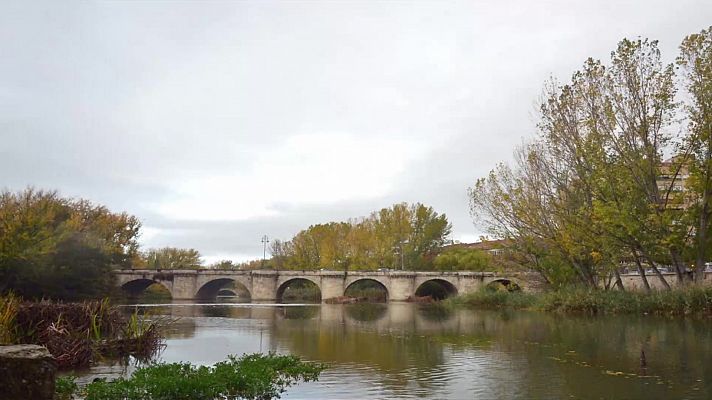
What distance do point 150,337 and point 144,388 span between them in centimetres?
804

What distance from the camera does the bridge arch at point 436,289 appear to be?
7418cm

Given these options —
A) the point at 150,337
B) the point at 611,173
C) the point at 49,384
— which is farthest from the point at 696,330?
the point at 49,384

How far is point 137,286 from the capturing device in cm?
8238

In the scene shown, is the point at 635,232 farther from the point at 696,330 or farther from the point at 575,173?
the point at 696,330

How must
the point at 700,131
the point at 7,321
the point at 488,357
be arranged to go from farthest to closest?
the point at 700,131 < the point at 488,357 < the point at 7,321

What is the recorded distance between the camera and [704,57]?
92.6 feet

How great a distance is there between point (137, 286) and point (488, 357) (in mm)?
74498

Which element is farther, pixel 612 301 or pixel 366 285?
pixel 366 285

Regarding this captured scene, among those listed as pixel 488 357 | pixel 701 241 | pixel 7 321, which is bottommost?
pixel 488 357

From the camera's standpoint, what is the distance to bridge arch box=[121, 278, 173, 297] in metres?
75.6

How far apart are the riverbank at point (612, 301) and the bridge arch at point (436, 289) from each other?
26464 millimetres

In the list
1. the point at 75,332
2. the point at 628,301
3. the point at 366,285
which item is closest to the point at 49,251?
the point at 75,332

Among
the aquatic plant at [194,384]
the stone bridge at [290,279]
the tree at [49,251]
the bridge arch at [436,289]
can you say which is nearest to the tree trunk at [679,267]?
the aquatic plant at [194,384]

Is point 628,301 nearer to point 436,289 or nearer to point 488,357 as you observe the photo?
point 488,357
